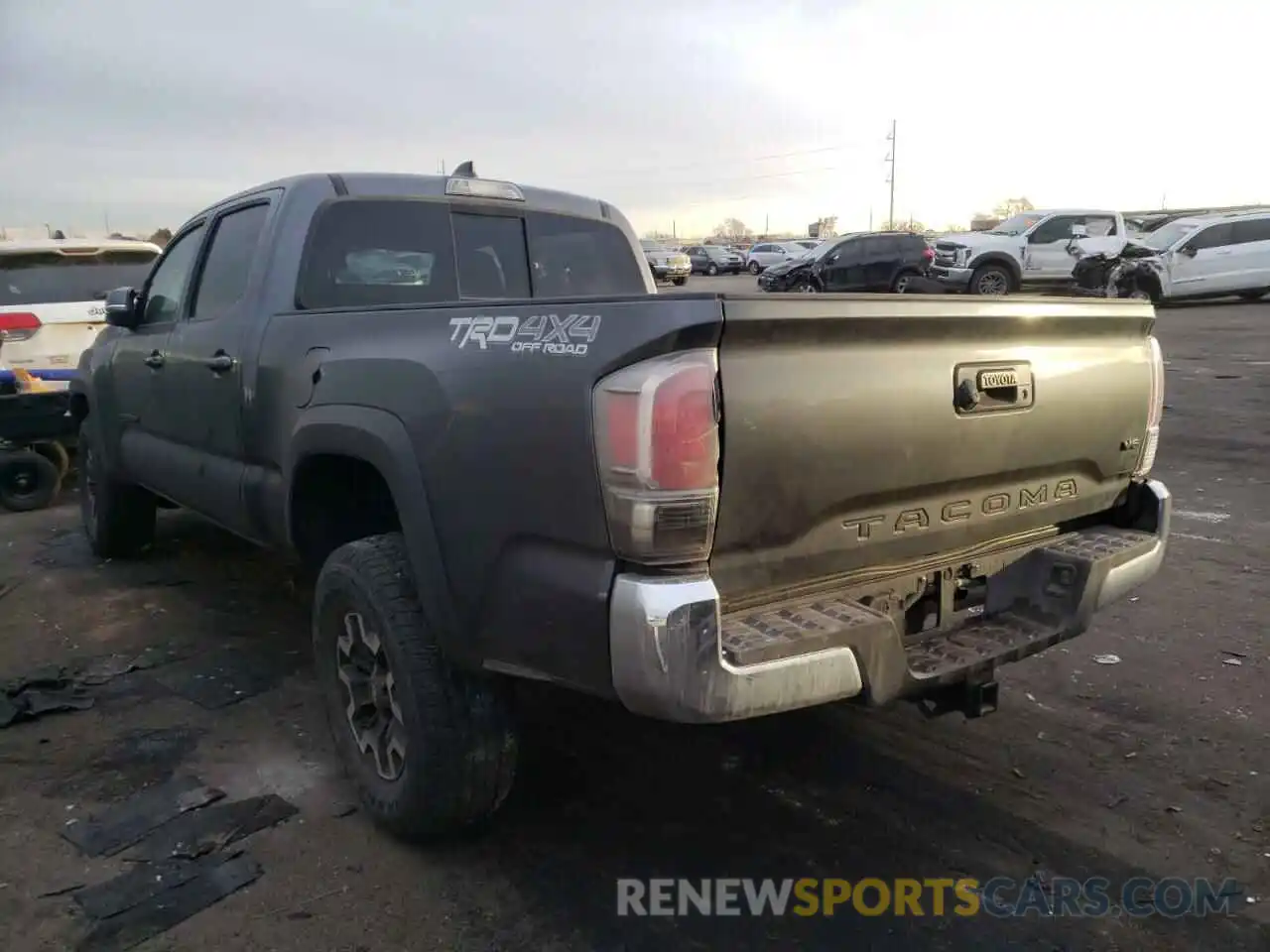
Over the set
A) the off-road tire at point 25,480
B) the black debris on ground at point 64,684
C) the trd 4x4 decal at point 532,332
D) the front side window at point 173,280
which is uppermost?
the front side window at point 173,280

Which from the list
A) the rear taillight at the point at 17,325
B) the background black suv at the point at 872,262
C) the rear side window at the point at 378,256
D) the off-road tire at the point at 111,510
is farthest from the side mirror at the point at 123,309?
the background black suv at the point at 872,262

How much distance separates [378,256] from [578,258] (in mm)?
1049

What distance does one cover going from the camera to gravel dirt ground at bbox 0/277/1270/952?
2.52 meters

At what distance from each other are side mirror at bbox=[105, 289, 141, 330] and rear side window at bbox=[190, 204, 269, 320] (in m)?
0.75

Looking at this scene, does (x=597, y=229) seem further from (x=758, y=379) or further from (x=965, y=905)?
(x=965, y=905)

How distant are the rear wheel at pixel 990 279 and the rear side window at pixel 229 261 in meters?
18.9

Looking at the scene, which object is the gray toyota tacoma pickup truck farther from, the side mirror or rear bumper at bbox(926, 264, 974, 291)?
rear bumper at bbox(926, 264, 974, 291)

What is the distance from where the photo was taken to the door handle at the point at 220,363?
12.5 feet

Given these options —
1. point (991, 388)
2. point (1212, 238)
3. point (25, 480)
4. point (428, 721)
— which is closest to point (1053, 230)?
point (1212, 238)

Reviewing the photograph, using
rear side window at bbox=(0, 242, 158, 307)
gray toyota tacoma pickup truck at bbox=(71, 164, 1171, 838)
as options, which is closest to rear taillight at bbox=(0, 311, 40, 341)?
rear side window at bbox=(0, 242, 158, 307)

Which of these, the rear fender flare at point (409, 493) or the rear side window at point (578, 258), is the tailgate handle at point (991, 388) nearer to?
the rear fender flare at point (409, 493)

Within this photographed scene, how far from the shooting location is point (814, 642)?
7.23ft

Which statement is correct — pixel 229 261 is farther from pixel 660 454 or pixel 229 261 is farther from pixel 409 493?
pixel 660 454

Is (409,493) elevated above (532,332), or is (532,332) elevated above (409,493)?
(532,332)
